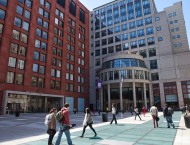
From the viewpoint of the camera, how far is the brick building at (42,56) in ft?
110

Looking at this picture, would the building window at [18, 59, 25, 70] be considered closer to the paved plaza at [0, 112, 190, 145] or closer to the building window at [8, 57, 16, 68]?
the building window at [8, 57, 16, 68]

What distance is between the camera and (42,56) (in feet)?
136

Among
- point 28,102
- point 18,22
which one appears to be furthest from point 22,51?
point 28,102

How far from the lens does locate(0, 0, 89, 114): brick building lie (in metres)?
33.5

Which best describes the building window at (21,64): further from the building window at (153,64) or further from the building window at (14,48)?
the building window at (153,64)

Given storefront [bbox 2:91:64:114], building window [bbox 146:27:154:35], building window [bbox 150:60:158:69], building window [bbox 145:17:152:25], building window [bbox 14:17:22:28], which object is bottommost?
storefront [bbox 2:91:64:114]

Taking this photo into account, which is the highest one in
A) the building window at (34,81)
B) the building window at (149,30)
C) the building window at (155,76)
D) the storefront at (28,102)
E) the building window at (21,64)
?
the building window at (149,30)

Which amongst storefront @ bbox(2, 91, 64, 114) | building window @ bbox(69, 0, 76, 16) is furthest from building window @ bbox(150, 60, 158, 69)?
building window @ bbox(69, 0, 76, 16)

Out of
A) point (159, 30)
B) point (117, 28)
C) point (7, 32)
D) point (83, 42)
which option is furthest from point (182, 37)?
point (7, 32)

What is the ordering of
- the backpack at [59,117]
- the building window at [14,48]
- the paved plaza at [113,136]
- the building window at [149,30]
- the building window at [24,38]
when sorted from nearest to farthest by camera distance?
the backpack at [59,117] < the paved plaza at [113,136] < the building window at [14,48] < the building window at [24,38] < the building window at [149,30]

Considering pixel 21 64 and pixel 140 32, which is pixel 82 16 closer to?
pixel 140 32

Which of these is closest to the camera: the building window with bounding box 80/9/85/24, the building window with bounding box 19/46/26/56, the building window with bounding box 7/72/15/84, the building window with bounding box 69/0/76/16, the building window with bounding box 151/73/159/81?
the building window with bounding box 7/72/15/84

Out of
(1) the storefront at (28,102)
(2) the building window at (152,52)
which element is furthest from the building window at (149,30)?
(1) the storefront at (28,102)

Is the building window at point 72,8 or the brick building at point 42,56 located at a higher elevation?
the building window at point 72,8
